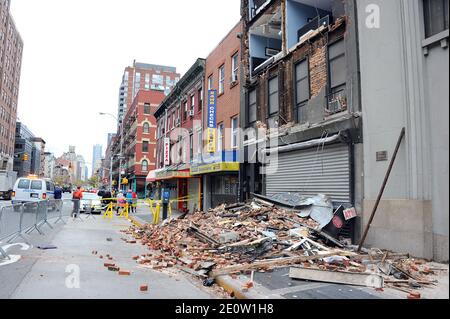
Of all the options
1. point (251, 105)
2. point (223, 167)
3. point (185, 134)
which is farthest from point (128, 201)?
point (251, 105)

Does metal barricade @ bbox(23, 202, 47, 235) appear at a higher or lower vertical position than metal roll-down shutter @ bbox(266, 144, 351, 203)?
lower

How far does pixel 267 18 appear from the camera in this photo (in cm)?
1680

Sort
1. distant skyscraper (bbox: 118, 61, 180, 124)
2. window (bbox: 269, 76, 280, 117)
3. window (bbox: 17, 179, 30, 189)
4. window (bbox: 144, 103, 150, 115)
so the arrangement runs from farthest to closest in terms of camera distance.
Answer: distant skyscraper (bbox: 118, 61, 180, 124)
window (bbox: 144, 103, 150, 115)
window (bbox: 17, 179, 30, 189)
window (bbox: 269, 76, 280, 117)

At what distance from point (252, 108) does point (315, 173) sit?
6624 mm

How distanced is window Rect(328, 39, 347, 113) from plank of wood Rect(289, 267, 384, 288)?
6.44m

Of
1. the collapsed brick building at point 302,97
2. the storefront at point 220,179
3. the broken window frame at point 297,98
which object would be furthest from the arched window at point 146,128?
the broken window frame at point 297,98

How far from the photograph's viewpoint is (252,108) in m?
18.0

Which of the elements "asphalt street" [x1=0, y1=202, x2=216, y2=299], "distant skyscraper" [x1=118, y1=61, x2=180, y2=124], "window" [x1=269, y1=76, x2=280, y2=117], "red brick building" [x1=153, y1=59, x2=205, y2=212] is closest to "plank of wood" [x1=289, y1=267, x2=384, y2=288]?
"asphalt street" [x1=0, y1=202, x2=216, y2=299]

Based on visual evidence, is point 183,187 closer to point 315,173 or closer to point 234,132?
point 234,132

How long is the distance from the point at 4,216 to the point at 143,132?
182ft

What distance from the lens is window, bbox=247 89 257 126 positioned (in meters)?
17.8

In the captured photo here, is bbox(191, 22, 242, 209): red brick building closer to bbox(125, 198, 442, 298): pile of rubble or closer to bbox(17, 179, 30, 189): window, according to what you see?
bbox(125, 198, 442, 298): pile of rubble

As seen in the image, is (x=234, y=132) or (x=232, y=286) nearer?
(x=232, y=286)
